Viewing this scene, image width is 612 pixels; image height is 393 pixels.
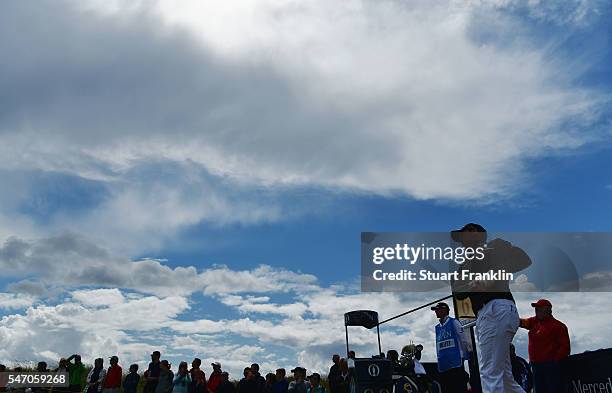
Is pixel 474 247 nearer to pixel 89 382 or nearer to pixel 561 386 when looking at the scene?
pixel 561 386

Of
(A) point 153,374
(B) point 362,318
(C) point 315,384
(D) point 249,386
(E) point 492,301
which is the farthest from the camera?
(A) point 153,374

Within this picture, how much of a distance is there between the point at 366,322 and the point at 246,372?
4.30 m

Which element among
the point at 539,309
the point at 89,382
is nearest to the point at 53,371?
the point at 89,382

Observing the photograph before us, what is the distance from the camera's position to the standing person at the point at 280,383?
15.3 m

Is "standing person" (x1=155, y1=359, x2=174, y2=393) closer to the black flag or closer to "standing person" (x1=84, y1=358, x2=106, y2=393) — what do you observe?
"standing person" (x1=84, y1=358, x2=106, y2=393)

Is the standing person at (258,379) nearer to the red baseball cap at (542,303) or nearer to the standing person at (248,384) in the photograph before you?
the standing person at (248,384)

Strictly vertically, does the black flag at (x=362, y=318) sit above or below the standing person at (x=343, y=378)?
above

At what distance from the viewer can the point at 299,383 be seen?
15.0 meters

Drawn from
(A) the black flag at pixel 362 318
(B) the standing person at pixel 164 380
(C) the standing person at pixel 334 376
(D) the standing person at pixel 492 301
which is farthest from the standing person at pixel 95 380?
(D) the standing person at pixel 492 301

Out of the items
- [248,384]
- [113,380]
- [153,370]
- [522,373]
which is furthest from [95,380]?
[522,373]

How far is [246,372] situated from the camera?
15695mm

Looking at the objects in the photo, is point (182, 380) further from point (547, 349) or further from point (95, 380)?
point (547, 349)

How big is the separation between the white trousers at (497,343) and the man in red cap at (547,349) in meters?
1.54

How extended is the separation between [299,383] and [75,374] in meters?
6.66
